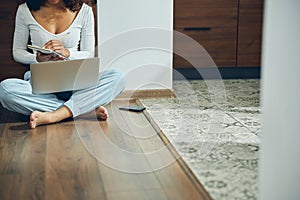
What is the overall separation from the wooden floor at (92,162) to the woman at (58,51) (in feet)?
0.25

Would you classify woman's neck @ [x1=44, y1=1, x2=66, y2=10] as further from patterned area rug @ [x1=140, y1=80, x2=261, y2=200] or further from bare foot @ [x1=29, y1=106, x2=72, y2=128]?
patterned area rug @ [x1=140, y1=80, x2=261, y2=200]

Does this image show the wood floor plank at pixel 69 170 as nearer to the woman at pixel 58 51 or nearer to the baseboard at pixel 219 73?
the woman at pixel 58 51

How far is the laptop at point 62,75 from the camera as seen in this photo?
2.59m

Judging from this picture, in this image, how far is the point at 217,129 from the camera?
8.46 ft

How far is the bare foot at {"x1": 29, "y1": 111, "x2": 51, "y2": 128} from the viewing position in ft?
8.58

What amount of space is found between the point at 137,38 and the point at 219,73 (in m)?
0.84

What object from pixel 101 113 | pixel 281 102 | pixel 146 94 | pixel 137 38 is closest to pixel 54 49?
pixel 101 113

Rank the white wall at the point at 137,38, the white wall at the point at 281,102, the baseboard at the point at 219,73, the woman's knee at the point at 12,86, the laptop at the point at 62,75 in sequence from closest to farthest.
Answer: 1. the white wall at the point at 281,102
2. the laptop at the point at 62,75
3. the woman's knee at the point at 12,86
4. the white wall at the point at 137,38
5. the baseboard at the point at 219,73

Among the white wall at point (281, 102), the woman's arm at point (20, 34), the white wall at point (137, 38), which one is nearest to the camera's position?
the white wall at point (281, 102)

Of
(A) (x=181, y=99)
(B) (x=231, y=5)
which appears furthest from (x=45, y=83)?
(B) (x=231, y=5)

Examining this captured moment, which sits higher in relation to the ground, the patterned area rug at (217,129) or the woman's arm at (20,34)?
the woman's arm at (20,34)

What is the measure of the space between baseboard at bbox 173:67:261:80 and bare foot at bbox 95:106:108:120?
1057mm

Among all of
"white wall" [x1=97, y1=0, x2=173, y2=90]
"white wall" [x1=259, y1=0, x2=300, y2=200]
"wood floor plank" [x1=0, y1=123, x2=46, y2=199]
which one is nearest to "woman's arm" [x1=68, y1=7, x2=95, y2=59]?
"white wall" [x1=97, y1=0, x2=173, y2=90]

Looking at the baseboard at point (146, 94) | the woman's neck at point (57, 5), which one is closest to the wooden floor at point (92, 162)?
the baseboard at point (146, 94)
